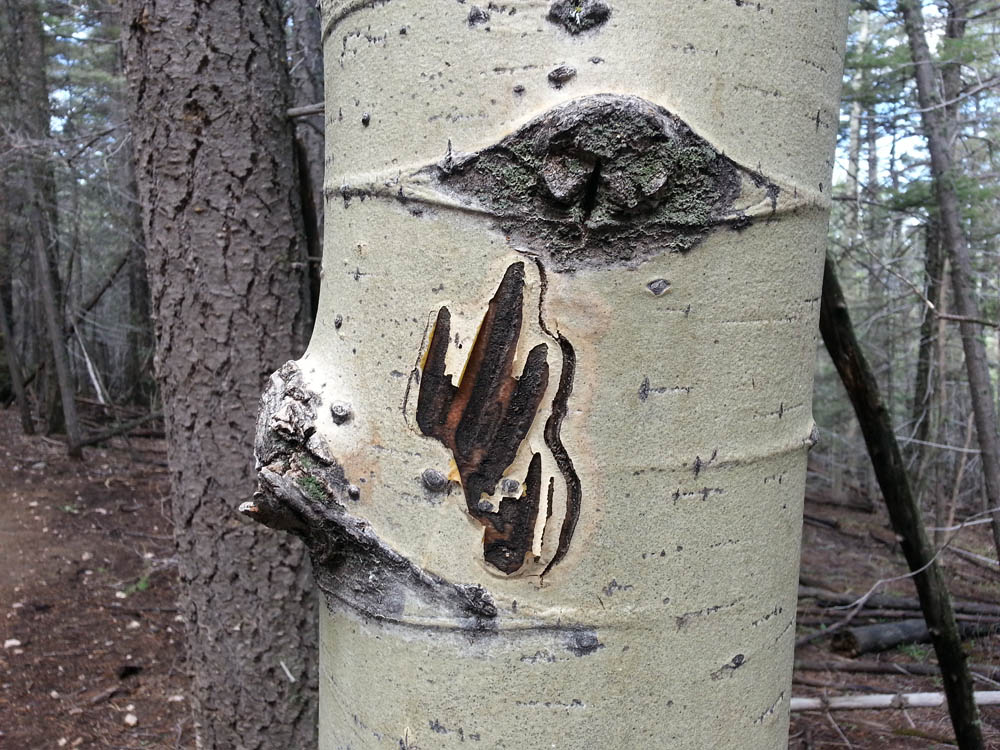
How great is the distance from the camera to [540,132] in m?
0.47

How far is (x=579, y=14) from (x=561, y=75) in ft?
0.13

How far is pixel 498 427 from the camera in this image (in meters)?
0.51

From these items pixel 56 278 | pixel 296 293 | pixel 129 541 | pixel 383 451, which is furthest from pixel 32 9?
pixel 383 451

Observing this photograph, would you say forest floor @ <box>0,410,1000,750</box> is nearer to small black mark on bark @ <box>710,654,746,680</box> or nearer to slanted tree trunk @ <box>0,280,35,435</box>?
slanted tree trunk @ <box>0,280,35,435</box>

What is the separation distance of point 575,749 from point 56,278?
9.72 metres

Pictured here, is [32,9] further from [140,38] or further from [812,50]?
[812,50]

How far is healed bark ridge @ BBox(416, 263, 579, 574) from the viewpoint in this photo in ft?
1.64

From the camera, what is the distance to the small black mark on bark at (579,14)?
467 millimetres

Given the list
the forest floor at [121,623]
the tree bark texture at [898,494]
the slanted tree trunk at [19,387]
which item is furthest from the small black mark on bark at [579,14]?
the slanted tree trunk at [19,387]

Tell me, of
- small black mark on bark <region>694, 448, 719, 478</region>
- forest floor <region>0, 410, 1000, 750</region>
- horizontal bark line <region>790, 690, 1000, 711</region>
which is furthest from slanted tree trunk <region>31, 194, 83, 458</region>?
small black mark on bark <region>694, 448, 719, 478</region>

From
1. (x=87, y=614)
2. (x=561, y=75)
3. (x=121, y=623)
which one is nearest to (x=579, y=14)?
(x=561, y=75)

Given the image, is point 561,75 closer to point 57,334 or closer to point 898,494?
point 898,494

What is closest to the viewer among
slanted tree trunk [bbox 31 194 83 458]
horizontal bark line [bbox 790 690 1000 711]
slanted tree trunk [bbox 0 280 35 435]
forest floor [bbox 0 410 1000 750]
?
horizontal bark line [bbox 790 690 1000 711]

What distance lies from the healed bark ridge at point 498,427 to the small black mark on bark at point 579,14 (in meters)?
0.18
